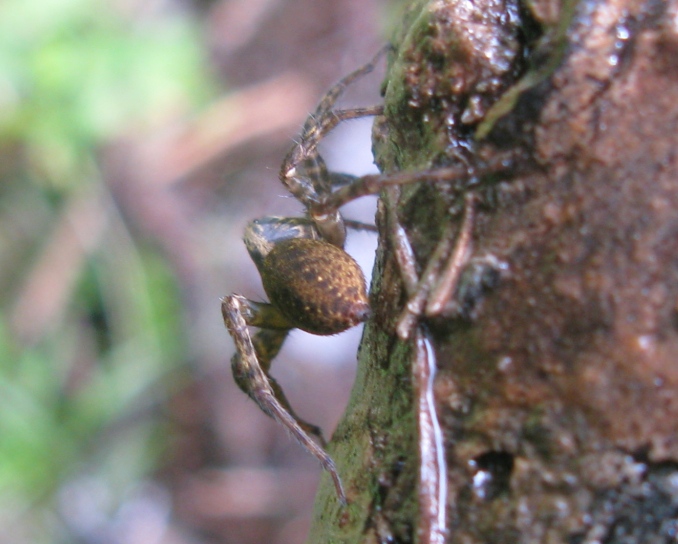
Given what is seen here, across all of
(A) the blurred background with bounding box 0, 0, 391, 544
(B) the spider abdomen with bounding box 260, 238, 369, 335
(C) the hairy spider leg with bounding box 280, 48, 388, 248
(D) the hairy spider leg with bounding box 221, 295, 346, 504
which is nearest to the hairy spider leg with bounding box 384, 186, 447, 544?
(B) the spider abdomen with bounding box 260, 238, 369, 335

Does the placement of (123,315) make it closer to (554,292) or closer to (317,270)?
(317,270)

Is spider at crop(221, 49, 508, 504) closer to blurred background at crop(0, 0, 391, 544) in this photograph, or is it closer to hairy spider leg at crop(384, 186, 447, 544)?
hairy spider leg at crop(384, 186, 447, 544)

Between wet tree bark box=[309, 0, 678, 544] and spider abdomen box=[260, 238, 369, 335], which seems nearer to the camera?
wet tree bark box=[309, 0, 678, 544]

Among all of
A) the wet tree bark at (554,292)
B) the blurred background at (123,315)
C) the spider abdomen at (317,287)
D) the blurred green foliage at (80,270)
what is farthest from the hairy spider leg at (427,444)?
the blurred green foliage at (80,270)

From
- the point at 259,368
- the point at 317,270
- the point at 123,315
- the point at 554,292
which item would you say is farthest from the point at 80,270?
the point at 554,292

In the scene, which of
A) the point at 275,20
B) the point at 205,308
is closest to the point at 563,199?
the point at 205,308

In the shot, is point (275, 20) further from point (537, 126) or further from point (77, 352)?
point (537, 126)
